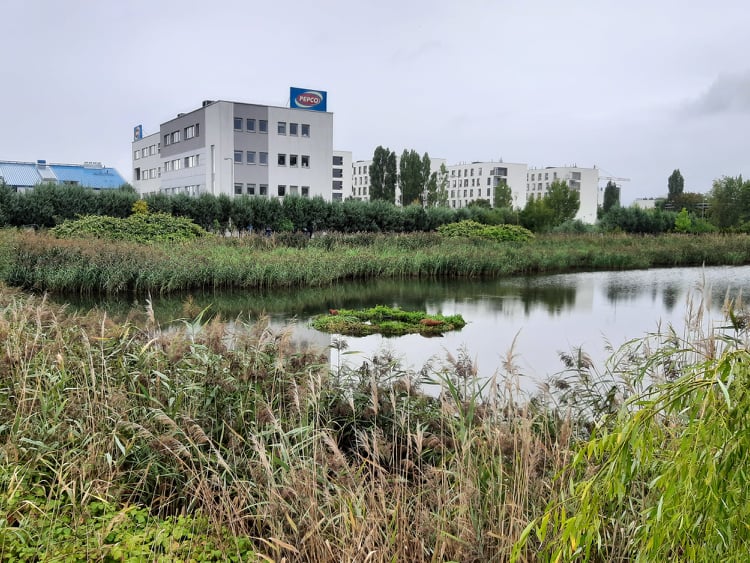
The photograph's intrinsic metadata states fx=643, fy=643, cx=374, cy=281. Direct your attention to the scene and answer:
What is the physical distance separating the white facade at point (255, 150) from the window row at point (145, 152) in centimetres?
1124

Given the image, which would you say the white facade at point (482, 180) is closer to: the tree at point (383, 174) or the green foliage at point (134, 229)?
the tree at point (383, 174)

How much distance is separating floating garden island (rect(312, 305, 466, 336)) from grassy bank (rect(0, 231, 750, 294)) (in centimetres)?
526

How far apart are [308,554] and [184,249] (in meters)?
16.7

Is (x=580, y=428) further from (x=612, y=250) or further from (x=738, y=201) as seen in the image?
(x=738, y=201)

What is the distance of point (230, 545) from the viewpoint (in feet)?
9.70

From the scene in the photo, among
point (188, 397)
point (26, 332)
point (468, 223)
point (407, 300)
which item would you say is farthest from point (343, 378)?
point (468, 223)

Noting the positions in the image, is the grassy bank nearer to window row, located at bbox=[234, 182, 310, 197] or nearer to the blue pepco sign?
window row, located at bbox=[234, 182, 310, 197]

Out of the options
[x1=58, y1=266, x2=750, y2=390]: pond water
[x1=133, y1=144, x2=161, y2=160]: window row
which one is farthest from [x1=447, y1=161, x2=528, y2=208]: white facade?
[x1=58, y1=266, x2=750, y2=390]: pond water

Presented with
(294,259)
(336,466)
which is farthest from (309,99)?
(336,466)

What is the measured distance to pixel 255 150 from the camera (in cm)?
5278

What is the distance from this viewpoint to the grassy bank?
1471cm

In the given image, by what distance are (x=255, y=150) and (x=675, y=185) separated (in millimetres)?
65023

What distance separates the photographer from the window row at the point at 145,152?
2670 inches

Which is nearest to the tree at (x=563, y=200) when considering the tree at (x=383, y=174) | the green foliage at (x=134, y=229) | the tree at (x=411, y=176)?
Answer: the tree at (x=411, y=176)
